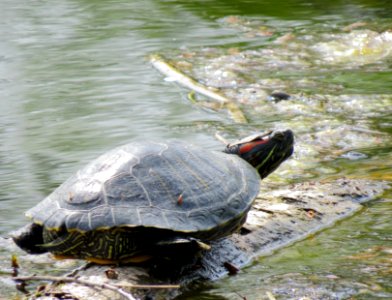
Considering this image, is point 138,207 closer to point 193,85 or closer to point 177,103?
point 177,103

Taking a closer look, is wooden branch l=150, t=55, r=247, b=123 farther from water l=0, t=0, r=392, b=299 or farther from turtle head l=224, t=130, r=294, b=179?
turtle head l=224, t=130, r=294, b=179

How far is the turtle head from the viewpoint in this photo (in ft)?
15.9

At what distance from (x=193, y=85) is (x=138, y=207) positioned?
4.73 m

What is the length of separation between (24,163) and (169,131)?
1268mm

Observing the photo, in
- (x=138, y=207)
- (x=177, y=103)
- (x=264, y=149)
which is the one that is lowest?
(x=177, y=103)

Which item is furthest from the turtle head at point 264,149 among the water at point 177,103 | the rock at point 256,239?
the water at point 177,103

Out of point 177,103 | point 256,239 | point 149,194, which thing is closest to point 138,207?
point 149,194

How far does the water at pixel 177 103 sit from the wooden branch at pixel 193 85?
0.37ft

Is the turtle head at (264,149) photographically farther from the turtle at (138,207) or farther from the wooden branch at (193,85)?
the wooden branch at (193,85)

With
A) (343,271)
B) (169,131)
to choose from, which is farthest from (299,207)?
(169,131)

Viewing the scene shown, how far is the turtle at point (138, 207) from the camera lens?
3701 millimetres

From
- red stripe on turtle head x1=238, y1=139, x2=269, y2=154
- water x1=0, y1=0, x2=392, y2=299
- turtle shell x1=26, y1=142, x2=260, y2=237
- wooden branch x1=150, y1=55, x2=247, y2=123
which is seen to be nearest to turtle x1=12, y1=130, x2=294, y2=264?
turtle shell x1=26, y1=142, x2=260, y2=237

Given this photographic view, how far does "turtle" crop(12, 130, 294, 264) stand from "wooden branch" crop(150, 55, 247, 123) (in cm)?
332

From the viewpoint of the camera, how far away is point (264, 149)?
4887mm
